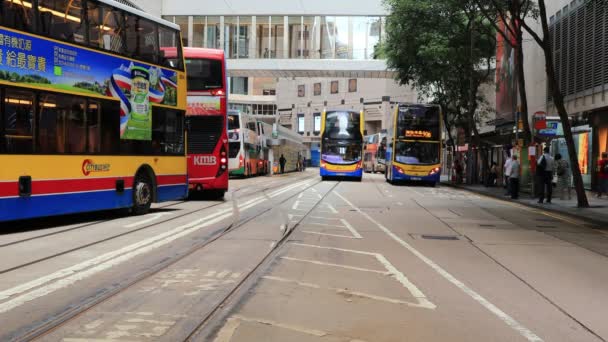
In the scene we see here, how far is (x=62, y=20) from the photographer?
12.0m

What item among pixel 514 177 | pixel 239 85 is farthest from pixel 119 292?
pixel 239 85

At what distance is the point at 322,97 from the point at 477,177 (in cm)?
5680

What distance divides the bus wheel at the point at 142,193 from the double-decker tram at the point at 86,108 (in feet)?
0.08

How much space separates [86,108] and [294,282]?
23.6 feet

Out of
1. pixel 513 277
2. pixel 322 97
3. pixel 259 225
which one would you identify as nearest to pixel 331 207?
pixel 259 225

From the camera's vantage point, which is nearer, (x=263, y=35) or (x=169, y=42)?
(x=169, y=42)

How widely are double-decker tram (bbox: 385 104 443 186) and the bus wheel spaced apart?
23.0m

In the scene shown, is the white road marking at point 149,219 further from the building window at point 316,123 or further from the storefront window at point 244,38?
the building window at point 316,123

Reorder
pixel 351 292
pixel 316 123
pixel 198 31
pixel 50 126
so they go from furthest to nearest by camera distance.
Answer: pixel 316 123, pixel 198 31, pixel 50 126, pixel 351 292

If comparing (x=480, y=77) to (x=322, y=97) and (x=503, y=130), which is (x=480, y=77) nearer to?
(x=503, y=130)

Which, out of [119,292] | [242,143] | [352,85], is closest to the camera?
[119,292]

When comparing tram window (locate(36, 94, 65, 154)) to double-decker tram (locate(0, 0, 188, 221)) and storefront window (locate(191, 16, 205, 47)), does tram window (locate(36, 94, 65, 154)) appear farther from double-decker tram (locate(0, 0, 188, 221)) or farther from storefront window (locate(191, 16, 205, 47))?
storefront window (locate(191, 16, 205, 47))

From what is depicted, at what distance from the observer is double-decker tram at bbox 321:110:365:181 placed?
40.2 m

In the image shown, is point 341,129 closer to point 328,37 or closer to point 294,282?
point 328,37
